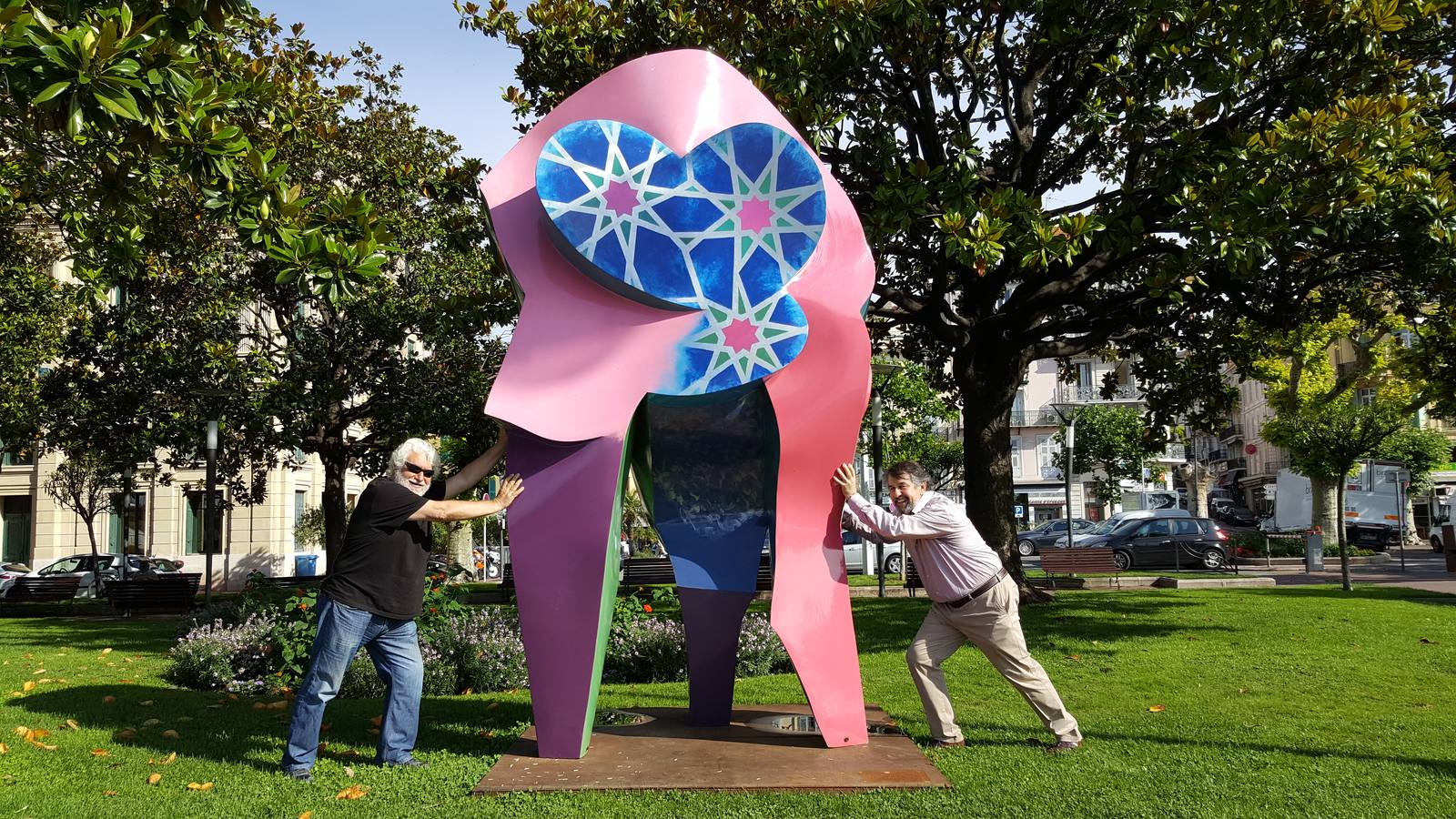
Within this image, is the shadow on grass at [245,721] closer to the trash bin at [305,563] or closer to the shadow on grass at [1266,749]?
the shadow on grass at [1266,749]

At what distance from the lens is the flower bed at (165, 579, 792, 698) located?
9164 millimetres

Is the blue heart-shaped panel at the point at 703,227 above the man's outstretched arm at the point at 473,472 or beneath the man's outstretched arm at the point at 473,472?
above

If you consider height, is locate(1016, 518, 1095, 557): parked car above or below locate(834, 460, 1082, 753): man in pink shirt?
below

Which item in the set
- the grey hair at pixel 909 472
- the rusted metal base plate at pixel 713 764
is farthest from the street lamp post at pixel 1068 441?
the rusted metal base plate at pixel 713 764

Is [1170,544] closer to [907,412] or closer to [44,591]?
[907,412]

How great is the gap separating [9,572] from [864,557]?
22.7 m

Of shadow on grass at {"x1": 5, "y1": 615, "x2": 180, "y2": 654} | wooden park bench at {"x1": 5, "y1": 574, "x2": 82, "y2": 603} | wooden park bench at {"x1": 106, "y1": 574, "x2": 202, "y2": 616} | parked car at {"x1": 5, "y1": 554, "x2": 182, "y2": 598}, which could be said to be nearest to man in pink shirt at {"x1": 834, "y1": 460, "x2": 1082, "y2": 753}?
shadow on grass at {"x1": 5, "y1": 615, "x2": 180, "y2": 654}

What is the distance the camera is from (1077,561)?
881 inches

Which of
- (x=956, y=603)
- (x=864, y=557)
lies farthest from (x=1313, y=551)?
(x=956, y=603)

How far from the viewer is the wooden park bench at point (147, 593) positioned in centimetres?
1955

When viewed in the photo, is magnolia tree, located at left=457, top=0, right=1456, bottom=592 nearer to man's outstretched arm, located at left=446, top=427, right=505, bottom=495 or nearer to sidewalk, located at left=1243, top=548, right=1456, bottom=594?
man's outstretched arm, located at left=446, top=427, right=505, bottom=495

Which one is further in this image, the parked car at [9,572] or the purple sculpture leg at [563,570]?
the parked car at [9,572]

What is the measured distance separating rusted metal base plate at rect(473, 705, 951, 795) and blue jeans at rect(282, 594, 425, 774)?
61cm

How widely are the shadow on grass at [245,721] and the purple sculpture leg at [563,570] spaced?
0.74 meters
